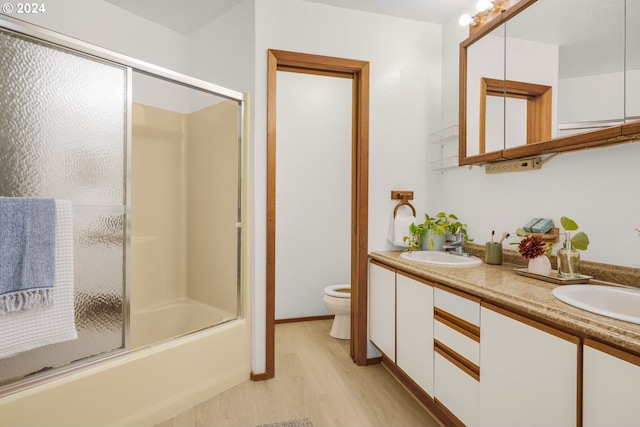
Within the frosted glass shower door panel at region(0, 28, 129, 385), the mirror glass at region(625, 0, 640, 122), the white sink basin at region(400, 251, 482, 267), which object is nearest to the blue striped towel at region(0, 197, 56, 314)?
the frosted glass shower door panel at region(0, 28, 129, 385)

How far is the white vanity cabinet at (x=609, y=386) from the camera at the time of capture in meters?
0.86

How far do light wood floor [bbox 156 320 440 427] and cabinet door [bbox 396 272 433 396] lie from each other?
20 centimetres

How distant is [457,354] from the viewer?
153 cm

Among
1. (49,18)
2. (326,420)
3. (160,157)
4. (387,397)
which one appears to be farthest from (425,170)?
(49,18)

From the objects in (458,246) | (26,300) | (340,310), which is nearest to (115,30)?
(26,300)

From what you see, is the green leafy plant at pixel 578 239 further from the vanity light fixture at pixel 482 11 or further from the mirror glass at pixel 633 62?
the vanity light fixture at pixel 482 11

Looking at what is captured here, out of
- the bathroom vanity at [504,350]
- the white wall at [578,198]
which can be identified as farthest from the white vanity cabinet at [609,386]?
the white wall at [578,198]

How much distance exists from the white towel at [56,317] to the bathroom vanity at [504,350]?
163cm

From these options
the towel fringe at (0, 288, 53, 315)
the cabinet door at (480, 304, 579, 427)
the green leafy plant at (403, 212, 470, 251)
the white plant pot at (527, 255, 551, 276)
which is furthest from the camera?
the green leafy plant at (403, 212, 470, 251)

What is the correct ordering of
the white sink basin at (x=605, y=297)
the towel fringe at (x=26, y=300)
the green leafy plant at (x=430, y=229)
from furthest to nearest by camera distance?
the green leafy plant at (x=430, y=229) < the towel fringe at (x=26, y=300) < the white sink basin at (x=605, y=297)

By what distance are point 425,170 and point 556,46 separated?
3.67 feet

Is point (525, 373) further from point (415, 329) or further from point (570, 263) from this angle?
point (415, 329)

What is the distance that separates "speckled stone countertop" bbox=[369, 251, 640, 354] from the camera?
906 mm

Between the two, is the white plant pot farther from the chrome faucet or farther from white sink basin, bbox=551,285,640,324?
the chrome faucet
